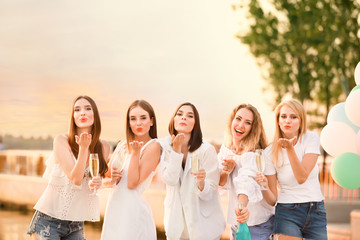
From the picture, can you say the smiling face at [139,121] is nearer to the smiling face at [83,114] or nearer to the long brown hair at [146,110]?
the long brown hair at [146,110]

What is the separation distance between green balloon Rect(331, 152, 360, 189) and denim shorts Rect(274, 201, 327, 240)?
1005 millimetres

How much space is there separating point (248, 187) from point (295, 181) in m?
0.66

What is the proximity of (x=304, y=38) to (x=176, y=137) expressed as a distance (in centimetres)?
1494

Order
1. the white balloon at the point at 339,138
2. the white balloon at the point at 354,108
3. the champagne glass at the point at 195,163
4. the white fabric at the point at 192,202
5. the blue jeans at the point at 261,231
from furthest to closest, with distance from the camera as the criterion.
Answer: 1. the white balloon at the point at 339,138
2. the white balloon at the point at 354,108
3. the blue jeans at the point at 261,231
4. the white fabric at the point at 192,202
5. the champagne glass at the point at 195,163

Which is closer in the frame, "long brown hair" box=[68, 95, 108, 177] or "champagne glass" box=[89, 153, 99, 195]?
"champagne glass" box=[89, 153, 99, 195]

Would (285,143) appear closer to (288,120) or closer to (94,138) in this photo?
(288,120)

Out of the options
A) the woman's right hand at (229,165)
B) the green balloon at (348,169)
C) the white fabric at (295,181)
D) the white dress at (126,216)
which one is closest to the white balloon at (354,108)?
the green balloon at (348,169)

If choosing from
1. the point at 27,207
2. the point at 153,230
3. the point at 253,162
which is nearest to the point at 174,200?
the point at 153,230

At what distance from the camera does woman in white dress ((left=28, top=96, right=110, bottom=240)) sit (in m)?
4.40

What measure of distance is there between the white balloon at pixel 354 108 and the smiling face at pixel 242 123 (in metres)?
1.39

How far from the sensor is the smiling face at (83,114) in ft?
15.2

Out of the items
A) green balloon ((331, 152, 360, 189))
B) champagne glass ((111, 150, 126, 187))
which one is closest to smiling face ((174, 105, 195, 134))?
champagne glass ((111, 150, 126, 187))

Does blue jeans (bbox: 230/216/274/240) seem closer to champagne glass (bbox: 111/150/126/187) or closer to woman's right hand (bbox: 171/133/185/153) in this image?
woman's right hand (bbox: 171/133/185/153)

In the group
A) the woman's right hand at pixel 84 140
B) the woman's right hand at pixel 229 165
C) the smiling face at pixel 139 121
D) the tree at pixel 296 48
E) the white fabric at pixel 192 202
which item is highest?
the tree at pixel 296 48
